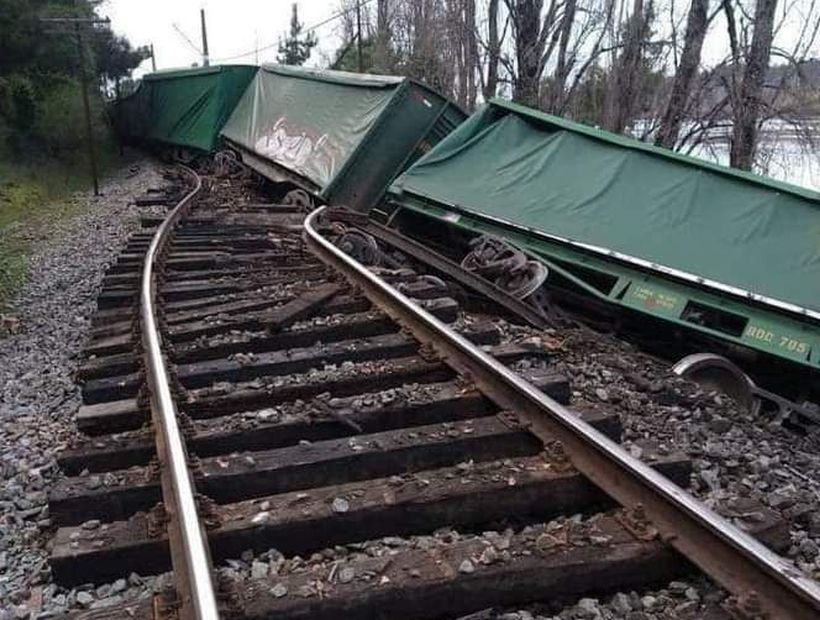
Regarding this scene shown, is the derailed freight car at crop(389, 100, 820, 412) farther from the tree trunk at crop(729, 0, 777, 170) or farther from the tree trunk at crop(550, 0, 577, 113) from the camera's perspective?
the tree trunk at crop(550, 0, 577, 113)

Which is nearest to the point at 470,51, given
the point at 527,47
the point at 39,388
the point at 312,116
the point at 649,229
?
the point at 527,47

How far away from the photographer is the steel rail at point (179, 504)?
7.29 ft

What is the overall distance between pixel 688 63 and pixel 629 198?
28.2 feet

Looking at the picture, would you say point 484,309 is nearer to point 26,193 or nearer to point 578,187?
point 578,187

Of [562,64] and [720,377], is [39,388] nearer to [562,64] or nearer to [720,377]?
[720,377]

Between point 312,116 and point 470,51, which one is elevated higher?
point 470,51

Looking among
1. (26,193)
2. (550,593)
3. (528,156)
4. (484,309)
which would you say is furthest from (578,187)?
(26,193)

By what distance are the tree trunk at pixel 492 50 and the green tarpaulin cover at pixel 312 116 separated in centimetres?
680

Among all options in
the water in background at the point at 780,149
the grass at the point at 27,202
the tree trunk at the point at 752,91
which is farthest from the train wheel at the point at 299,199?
the water in background at the point at 780,149

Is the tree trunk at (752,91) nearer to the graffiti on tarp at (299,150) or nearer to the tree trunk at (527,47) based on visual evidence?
the tree trunk at (527,47)

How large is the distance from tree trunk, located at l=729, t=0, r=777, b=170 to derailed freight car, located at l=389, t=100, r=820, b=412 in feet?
22.2

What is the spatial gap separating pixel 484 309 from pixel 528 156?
11.8 feet

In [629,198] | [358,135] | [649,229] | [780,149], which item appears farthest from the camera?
[780,149]

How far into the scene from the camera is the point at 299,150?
1366 cm
